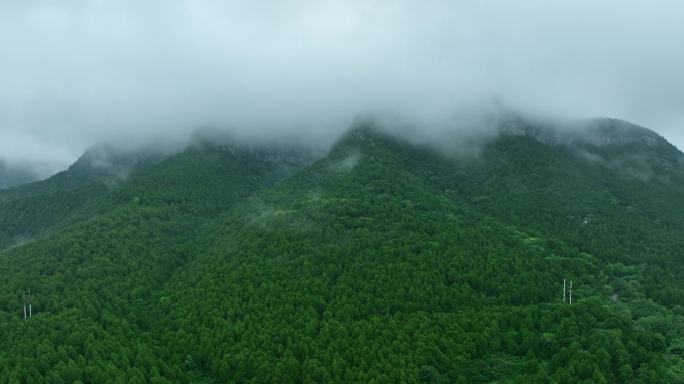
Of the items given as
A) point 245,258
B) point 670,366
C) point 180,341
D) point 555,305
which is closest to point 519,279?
point 555,305

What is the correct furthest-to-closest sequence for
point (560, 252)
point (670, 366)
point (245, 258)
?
point (560, 252)
point (245, 258)
point (670, 366)

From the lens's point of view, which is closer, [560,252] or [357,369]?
[357,369]

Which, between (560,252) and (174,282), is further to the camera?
(560,252)

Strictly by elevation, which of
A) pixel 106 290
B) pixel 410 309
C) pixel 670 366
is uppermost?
pixel 106 290

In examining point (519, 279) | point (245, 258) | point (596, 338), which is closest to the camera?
point (596, 338)

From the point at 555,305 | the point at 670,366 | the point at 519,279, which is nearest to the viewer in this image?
the point at 670,366

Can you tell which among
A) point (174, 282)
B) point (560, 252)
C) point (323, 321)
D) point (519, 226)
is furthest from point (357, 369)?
point (519, 226)

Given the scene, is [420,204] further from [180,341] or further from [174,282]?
[180,341]

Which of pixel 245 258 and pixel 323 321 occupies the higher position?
pixel 245 258

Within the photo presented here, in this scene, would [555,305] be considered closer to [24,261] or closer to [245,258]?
[245,258]
